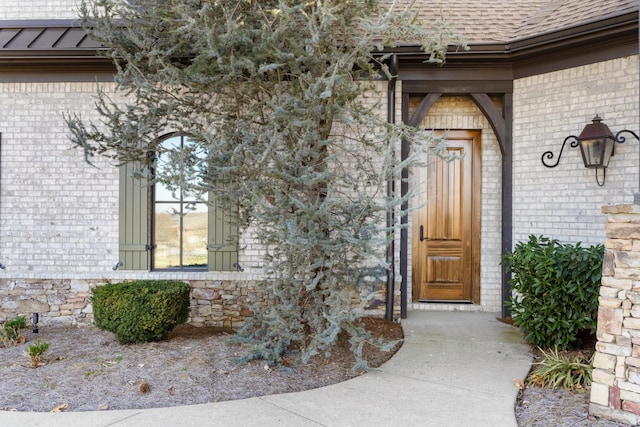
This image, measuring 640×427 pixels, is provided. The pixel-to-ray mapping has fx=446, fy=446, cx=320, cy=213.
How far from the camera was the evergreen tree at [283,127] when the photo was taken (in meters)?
3.28

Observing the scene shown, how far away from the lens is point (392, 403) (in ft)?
10.3

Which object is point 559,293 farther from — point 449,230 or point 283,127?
point 283,127

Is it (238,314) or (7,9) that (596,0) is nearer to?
(238,314)

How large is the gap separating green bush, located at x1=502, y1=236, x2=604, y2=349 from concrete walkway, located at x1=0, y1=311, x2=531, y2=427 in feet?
1.04

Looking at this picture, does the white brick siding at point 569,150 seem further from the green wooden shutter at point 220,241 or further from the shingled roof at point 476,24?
the green wooden shutter at point 220,241

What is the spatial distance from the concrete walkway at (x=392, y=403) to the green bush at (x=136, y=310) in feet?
4.00

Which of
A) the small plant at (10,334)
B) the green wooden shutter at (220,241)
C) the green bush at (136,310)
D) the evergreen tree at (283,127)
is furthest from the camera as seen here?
the green wooden shutter at (220,241)

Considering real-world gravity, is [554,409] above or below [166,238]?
below

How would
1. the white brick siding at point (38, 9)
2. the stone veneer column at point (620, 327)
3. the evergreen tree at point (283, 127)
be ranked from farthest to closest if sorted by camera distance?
1. the white brick siding at point (38, 9)
2. the evergreen tree at point (283, 127)
3. the stone veneer column at point (620, 327)

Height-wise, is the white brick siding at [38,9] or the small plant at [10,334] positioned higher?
the white brick siding at [38,9]

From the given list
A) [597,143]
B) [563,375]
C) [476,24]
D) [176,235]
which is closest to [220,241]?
[176,235]

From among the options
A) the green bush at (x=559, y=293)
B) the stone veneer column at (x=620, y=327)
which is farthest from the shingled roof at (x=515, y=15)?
the stone veneer column at (x=620, y=327)

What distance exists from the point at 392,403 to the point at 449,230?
3213mm

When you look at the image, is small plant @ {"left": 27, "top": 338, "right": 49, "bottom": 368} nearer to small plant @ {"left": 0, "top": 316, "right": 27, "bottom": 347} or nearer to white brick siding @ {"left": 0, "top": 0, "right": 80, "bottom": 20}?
small plant @ {"left": 0, "top": 316, "right": 27, "bottom": 347}
